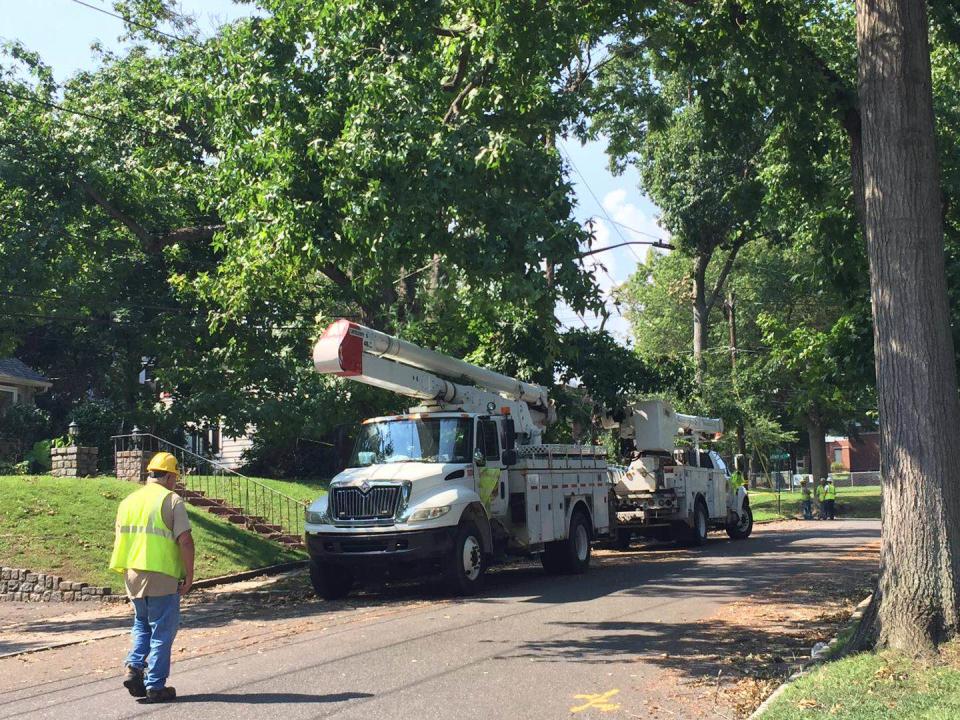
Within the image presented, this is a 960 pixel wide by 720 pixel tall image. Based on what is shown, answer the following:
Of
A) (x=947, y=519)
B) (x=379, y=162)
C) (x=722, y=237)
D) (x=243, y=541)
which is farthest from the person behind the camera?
(x=722, y=237)

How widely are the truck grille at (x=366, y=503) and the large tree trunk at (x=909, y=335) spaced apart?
7.35 m

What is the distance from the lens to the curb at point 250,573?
17.4 m

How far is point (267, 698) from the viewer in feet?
26.2

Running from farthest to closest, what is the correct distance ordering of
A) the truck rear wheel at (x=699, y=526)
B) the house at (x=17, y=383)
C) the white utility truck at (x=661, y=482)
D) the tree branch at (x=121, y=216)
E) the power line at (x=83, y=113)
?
the house at (x=17, y=383) → the truck rear wheel at (x=699, y=526) → the white utility truck at (x=661, y=482) → the power line at (x=83, y=113) → the tree branch at (x=121, y=216)

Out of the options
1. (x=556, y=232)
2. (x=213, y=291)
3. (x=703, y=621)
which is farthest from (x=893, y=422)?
(x=213, y=291)

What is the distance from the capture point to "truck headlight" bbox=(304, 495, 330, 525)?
48.7ft

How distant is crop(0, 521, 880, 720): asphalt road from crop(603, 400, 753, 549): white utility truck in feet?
22.0

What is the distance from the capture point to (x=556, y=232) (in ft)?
41.3

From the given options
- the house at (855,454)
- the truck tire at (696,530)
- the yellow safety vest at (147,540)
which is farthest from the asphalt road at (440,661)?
the house at (855,454)

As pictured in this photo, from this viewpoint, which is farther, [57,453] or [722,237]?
[722,237]

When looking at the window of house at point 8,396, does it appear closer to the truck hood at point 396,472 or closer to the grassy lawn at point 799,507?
the truck hood at point 396,472

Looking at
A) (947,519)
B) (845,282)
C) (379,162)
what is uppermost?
(379,162)

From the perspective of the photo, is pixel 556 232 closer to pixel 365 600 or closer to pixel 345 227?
pixel 345 227

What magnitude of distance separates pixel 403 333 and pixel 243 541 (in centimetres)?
535
